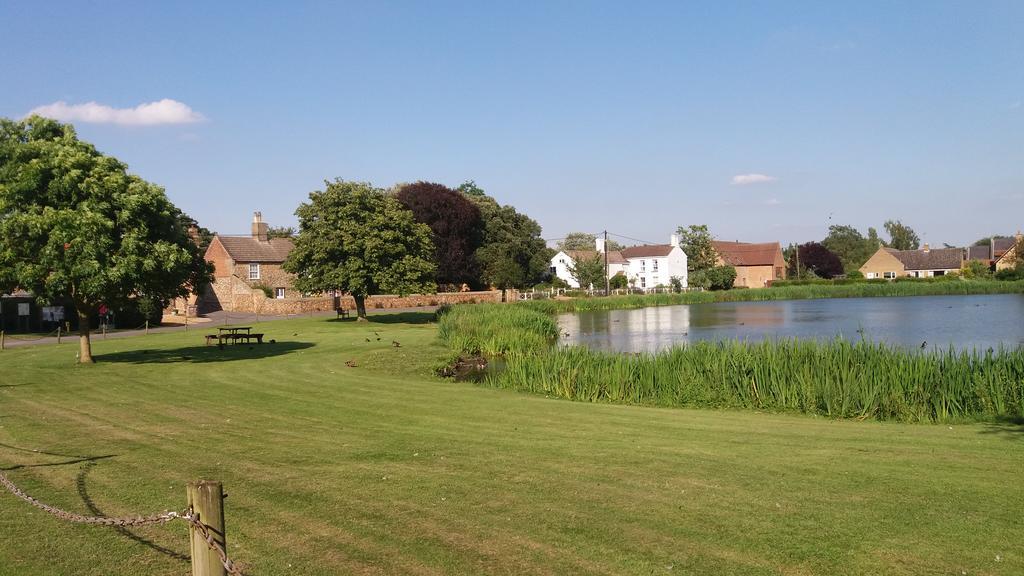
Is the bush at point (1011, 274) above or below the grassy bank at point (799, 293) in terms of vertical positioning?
above

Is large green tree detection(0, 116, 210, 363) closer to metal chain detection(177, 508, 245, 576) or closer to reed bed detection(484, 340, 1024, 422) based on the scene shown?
reed bed detection(484, 340, 1024, 422)

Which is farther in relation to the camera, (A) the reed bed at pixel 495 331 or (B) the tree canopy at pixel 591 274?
(B) the tree canopy at pixel 591 274

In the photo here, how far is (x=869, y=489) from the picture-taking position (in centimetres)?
802

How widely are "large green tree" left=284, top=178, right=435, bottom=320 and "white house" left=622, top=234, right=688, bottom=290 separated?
5760cm

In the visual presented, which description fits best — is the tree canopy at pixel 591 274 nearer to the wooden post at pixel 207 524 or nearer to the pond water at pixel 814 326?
the pond water at pixel 814 326

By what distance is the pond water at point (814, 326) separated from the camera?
1231 inches

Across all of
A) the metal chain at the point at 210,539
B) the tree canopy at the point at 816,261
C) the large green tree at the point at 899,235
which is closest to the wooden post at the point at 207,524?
the metal chain at the point at 210,539

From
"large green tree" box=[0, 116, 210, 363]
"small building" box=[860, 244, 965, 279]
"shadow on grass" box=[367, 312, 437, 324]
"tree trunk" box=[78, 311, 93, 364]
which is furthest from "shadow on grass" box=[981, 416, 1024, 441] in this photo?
"small building" box=[860, 244, 965, 279]

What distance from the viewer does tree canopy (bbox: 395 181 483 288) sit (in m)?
71.3

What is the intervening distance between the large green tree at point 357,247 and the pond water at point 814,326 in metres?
10.5

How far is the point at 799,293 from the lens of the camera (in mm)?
79688

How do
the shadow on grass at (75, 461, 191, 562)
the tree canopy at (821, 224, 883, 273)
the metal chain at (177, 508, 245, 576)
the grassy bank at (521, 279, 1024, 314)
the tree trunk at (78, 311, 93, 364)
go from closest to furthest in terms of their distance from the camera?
1. the metal chain at (177, 508, 245, 576)
2. the shadow on grass at (75, 461, 191, 562)
3. the tree trunk at (78, 311, 93, 364)
4. the grassy bank at (521, 279, 1024, 314)
5. the tree canopy at (821, 224, 883, 273)

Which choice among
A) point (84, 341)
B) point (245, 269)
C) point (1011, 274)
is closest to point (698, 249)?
point (1011, 274)

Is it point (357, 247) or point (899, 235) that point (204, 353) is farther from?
point (899, 235)
